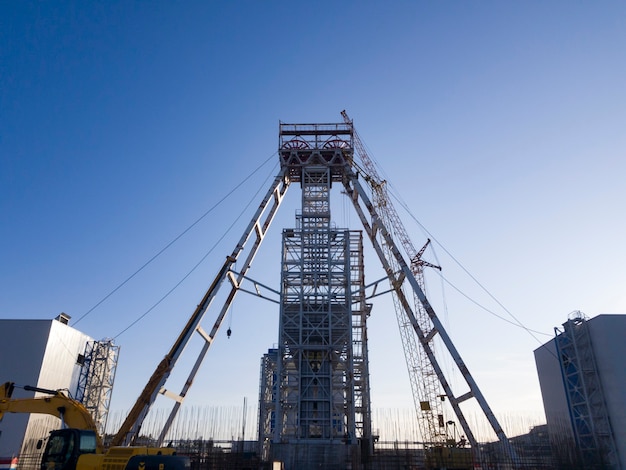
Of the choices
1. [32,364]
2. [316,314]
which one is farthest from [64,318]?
[316,314]

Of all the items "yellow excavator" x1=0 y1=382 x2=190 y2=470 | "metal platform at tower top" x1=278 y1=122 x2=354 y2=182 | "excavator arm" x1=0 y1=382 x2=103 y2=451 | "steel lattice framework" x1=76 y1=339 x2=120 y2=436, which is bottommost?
"yellow excavator" x1=0 y1=382 x2=190 y2=470

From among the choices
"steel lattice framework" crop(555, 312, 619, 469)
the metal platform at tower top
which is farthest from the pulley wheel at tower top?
"steel lattice framework" crop(555, 312, 619, 469)

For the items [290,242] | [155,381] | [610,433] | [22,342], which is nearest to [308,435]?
[155,381]

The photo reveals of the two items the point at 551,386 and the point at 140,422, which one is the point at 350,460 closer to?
the point at 140,422

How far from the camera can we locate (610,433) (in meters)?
34.7

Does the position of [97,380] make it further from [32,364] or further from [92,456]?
[92,456]

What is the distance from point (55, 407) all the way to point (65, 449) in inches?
187

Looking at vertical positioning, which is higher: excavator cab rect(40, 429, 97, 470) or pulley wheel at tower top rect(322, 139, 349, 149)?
pulley wheel at tower top rect(322, 139, 349, 149)

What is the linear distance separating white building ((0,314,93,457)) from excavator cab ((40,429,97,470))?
27.1m

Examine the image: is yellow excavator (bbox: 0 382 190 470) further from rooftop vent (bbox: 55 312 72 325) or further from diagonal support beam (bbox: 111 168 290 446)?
rooftop vent (bbox: 55 312 72 325)

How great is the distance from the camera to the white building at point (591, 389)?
34.5 metres

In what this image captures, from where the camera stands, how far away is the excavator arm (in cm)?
2028

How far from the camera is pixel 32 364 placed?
4206cm

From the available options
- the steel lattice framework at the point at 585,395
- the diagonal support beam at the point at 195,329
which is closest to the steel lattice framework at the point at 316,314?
the diagonal support beam at the point at 195,329
